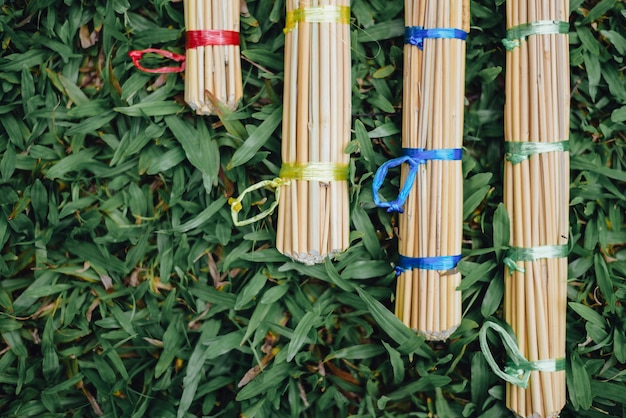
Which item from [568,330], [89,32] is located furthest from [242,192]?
[568,330]

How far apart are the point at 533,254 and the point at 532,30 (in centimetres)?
48

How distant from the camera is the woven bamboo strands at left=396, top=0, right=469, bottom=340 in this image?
119 centimetres

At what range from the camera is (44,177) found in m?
1.36

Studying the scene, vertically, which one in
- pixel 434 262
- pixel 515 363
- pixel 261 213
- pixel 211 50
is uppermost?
pixel 211 50

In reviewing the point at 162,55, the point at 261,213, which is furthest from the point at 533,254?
the point at 162,55

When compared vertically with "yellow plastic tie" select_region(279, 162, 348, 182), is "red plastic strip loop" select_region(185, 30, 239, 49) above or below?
above

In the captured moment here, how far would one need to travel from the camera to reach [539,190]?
123 cm

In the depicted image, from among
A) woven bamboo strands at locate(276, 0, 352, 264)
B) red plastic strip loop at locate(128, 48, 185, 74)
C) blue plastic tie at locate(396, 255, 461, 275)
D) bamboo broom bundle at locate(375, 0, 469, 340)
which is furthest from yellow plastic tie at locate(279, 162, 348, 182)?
red plastic strip loop at locate(128, 48, 185, 74)

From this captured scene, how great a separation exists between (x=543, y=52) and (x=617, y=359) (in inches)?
28.0

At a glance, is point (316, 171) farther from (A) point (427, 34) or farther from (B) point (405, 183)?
(A) point (427, 34)

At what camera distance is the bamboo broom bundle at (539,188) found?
3.97 feet

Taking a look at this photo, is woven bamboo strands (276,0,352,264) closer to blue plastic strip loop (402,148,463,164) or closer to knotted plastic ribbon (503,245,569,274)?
blue plastic strip loop (402,148,463,164)

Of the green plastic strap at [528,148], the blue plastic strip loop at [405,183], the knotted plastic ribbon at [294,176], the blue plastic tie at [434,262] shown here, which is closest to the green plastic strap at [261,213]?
the knotted plastic ribbon at [294,176]

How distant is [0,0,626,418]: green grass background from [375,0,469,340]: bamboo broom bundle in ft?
0.27
